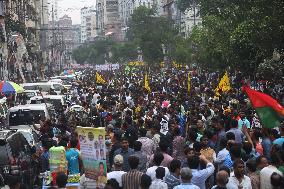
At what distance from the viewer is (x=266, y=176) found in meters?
8.93

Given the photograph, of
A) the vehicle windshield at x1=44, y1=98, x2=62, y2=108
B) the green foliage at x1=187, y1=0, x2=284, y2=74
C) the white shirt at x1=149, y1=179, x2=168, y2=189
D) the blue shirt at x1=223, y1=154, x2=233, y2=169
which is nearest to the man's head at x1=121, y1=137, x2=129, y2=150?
the blue shirt at x1=223, y1=154, x2=233, y2=169

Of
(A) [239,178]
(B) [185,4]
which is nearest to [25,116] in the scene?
(A) [239,178]

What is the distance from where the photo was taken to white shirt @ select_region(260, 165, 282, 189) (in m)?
8.89

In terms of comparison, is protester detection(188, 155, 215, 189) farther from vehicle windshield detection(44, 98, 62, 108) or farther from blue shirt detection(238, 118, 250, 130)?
vehicle windshield detection(44, 98, 62, 108)

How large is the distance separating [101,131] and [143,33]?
Result: 66023mm

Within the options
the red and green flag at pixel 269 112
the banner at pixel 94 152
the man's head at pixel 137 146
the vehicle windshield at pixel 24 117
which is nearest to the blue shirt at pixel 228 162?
the red and green flag at pixel 269 112

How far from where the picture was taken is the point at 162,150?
10695 mm

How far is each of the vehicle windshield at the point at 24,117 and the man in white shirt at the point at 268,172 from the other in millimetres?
12958

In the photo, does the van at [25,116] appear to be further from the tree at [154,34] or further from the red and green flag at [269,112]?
the tree at [154,34]

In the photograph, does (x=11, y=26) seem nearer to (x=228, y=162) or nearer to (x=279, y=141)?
(x=279, y=141)

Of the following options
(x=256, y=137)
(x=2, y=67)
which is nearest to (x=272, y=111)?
(x=256, y=137)

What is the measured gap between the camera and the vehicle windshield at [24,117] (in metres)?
20.9

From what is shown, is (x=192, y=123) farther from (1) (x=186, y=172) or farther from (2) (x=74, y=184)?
(1) (x=186, y=172)

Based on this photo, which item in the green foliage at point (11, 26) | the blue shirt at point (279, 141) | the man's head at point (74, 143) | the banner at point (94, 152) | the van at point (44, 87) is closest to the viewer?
the banner at point (94, 152)
